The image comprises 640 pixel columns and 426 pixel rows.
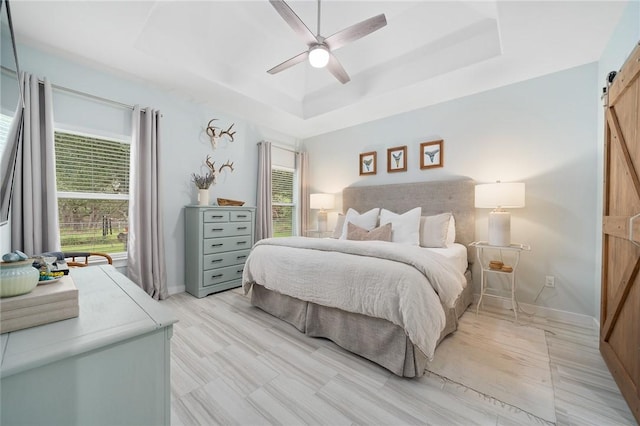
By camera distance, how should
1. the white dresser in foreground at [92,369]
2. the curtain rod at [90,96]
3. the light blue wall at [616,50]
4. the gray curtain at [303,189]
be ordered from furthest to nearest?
the gray curtain at [303,189]
the curtain rod at [90,96]
the light blue wall at [616,50]
the white dresser in foreground at [92,369]

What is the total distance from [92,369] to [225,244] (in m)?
2.82

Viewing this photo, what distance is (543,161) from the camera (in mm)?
2754

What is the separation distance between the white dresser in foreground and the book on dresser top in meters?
0.02

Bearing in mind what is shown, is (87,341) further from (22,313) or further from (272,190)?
(272,190)

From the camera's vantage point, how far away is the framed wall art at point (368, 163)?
13.3 ft

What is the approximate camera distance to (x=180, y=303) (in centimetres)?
299

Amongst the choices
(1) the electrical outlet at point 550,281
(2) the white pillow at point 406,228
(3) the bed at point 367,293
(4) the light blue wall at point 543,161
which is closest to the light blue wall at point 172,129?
(3) the bed at point 367,293

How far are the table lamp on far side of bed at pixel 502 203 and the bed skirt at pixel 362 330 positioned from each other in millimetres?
707

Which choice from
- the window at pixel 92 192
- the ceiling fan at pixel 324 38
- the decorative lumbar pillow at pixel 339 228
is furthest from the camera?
the decorative lumbar pillow at pixel 339 228

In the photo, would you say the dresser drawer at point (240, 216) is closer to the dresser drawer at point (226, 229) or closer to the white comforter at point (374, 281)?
the dresser drawer at point (226, 229)

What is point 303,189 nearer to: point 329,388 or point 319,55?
point 319,55

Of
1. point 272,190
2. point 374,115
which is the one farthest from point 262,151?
point 374,115

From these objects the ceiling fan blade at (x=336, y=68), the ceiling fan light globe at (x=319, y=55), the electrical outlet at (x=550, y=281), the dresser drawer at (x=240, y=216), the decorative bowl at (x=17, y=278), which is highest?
the ceiling fan blade at (x=336, y=68)

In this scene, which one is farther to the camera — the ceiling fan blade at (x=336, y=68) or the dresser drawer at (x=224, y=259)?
the dresser drawer at (x=224, y=259)
